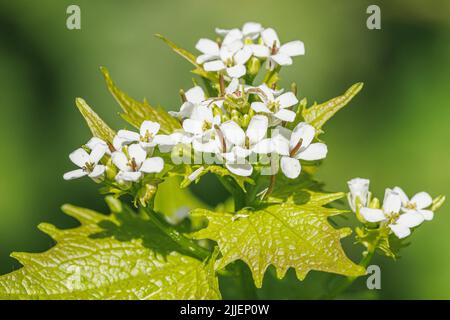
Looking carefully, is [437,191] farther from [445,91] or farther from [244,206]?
[244,206]

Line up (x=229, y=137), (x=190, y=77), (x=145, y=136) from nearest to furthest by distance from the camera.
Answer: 1. (x=229, y=137)
2. (x=145, y=136)
3. (x=190, y=77)

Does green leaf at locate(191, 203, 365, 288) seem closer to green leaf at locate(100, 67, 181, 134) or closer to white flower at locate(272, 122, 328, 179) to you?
white flower at locate(272, 122, 328, 179)

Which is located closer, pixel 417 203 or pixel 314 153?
pixel 314 153

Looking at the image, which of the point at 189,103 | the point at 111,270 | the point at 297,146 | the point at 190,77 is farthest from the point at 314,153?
the point at 190,77

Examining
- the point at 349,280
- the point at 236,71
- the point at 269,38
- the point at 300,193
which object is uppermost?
the point at 269,38

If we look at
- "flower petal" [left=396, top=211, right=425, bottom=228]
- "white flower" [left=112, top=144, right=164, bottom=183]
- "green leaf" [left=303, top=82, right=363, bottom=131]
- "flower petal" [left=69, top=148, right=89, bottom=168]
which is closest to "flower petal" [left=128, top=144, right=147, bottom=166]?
"white flower" [left=112, top=144, right=164, bottom=183]

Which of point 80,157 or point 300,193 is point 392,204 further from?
point 80,157
